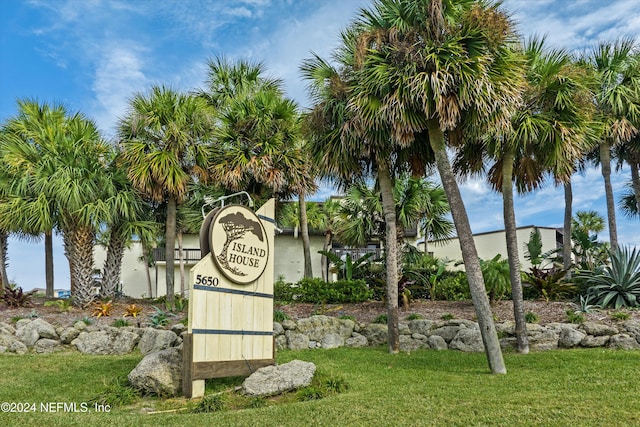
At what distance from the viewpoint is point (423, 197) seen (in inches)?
635

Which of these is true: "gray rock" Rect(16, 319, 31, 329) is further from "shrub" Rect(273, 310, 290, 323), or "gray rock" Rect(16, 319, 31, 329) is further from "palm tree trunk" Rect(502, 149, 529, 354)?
"palm tree trunk" Rect(502, 149, 529, 354)

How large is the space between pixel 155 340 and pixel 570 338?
9.57 m

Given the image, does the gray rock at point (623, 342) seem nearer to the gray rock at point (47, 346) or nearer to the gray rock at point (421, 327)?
the gray rock at point (421, 327)

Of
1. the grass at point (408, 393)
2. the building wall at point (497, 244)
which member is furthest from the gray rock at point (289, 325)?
the building wall at point (497, 244)

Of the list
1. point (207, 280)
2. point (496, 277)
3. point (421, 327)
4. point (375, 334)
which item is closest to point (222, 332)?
point (207, 280)

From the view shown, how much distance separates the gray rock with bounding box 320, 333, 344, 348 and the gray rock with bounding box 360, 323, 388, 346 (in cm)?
68

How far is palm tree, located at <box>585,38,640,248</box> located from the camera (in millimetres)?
15633

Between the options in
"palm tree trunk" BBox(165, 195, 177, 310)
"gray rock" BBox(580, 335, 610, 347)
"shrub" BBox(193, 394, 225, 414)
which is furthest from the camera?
Answer: "palm tree trunk" BBox(165, 195, 177, 310)

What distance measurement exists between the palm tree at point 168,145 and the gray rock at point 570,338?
1045 centimetres

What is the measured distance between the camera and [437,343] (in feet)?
39.7

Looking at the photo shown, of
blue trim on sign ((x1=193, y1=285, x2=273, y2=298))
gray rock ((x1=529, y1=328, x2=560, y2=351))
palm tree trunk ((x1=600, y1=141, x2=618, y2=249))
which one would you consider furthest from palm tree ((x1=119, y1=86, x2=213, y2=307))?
palm tree trunk ((x1=600, y1=141, x2=618, y2=249))

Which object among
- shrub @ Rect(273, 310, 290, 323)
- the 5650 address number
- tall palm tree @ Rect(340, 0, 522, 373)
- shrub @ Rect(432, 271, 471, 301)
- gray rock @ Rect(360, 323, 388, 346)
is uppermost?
tall palm tree @ Rect(340, 0, 522, 373)

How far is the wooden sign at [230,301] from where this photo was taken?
7730 mm

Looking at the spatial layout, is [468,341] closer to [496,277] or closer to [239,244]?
[496,277]
